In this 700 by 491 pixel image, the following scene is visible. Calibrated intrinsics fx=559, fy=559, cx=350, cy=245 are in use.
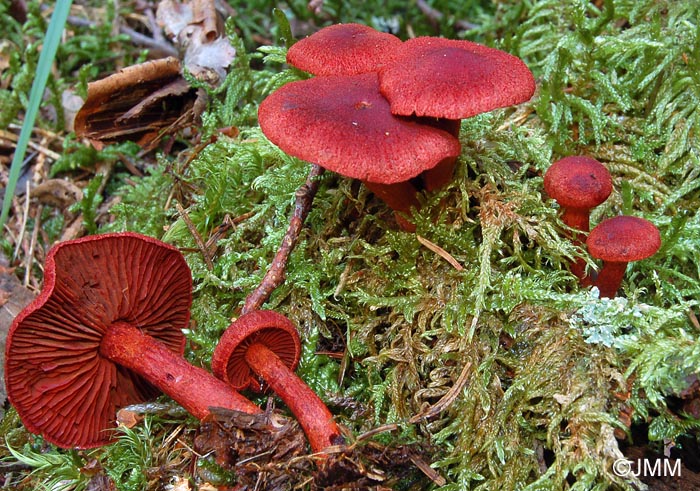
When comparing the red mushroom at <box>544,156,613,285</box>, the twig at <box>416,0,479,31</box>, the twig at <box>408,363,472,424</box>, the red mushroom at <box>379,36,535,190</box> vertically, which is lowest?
the twig at <box>408,363,472,424</box>

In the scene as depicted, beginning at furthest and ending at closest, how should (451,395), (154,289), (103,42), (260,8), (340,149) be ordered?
(260,8)
(103,42)
(154,289)
(451,395)
(340,149)

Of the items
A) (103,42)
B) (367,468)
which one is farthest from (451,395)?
(103,42)

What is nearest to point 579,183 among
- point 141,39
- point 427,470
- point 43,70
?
point 427,470

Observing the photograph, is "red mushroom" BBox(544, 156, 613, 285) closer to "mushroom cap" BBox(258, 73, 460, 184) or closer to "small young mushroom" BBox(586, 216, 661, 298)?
"small young mushroom" BBox(586, 216, 661, 298)

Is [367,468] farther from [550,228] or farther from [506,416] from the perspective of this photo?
[550,228]

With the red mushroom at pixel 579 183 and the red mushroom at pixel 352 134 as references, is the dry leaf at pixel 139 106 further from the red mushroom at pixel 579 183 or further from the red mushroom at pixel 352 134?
the red mushroom at pixel 579 183

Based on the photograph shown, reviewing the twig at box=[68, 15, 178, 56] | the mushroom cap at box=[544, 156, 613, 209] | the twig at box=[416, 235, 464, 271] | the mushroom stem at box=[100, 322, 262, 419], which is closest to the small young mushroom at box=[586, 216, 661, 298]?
the mushroom cap at box=[544, 156, 613, 209]

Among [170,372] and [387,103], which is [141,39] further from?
[170,372]

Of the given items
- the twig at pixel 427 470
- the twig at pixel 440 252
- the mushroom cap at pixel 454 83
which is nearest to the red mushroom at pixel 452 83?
the mushroom cap at pixel 454 83
